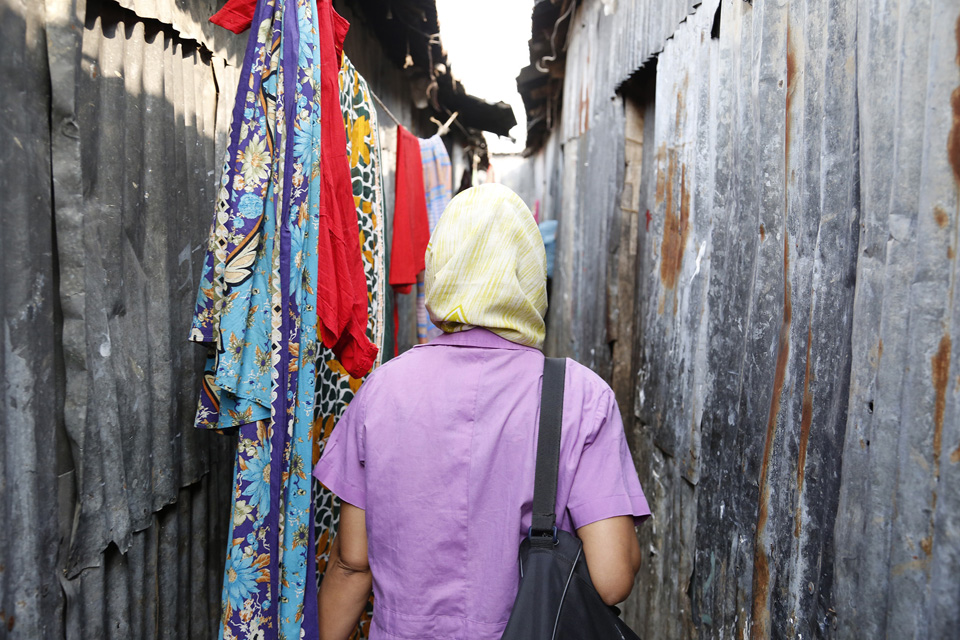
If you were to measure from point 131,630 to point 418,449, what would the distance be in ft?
3.44

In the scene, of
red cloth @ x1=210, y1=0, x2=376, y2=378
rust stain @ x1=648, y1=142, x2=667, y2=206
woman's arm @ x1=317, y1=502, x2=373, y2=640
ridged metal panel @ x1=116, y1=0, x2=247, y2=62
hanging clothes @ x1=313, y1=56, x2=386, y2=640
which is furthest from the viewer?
rust stain @ x1=648, y1=142, x2=667, y2=206

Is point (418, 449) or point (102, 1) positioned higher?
point (102, 1)

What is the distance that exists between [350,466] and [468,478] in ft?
1.12

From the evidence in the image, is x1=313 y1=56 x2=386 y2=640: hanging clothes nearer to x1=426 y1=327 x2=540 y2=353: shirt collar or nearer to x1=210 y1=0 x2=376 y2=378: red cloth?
x1=210 y1=0 x2=376 y2=378: red cloth

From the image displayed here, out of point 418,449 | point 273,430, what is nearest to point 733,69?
point 418,449

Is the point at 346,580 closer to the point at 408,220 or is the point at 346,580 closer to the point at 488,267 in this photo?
the point at 488,267

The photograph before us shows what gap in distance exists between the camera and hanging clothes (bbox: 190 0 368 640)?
5.27ft

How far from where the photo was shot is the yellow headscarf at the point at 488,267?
1.44m

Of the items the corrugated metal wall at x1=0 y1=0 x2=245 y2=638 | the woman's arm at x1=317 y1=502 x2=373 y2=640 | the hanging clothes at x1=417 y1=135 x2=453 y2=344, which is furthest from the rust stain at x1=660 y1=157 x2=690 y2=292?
the hanging clothes at x1=417 y1=135 x2=453 y2=344

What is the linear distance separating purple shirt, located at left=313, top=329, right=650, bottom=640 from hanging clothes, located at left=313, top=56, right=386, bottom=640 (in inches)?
36.4

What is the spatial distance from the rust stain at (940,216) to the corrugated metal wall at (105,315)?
1757 millimetres

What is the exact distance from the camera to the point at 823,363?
4.25 feet

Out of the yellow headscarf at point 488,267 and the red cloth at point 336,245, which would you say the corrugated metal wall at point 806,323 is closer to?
the yellow headscarf at point 488,267

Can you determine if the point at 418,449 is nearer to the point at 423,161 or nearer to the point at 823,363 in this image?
the point at 823,363
